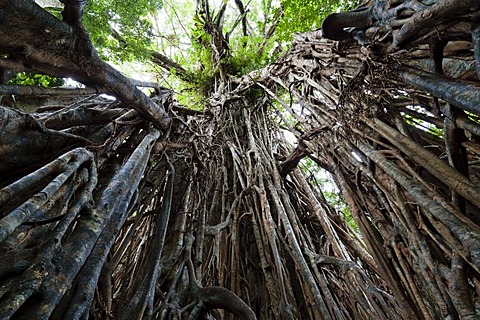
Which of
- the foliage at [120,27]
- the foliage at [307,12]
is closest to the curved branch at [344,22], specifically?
the foliage at [307,12]

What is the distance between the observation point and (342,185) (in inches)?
86.1

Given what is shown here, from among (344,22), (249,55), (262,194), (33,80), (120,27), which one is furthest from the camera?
(249,55)

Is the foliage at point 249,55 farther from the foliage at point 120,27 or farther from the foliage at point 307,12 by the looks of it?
the foliage at point 120,27

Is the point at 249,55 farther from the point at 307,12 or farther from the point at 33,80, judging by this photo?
the point at 33,80

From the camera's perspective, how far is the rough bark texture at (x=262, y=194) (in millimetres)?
1131

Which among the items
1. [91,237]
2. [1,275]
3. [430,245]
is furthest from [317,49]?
[1,275]

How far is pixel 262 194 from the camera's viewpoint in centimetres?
284

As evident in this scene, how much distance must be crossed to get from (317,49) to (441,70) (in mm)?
1597

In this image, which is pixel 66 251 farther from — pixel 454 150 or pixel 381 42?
pixel 381 42

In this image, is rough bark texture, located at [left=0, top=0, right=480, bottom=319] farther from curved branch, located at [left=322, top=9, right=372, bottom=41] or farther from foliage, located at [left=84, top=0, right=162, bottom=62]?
foliage, located at [left=84, top=0, right=162, bottom=62]

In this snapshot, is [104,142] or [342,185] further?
[342,185]

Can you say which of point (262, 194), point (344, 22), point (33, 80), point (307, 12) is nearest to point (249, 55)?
point (307, 12)

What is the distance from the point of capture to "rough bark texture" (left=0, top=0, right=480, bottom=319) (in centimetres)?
113

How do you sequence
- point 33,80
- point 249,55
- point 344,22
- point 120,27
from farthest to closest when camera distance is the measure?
1. point 249,55
2. point 120,27
3. point 33,80
4. point 344,22
